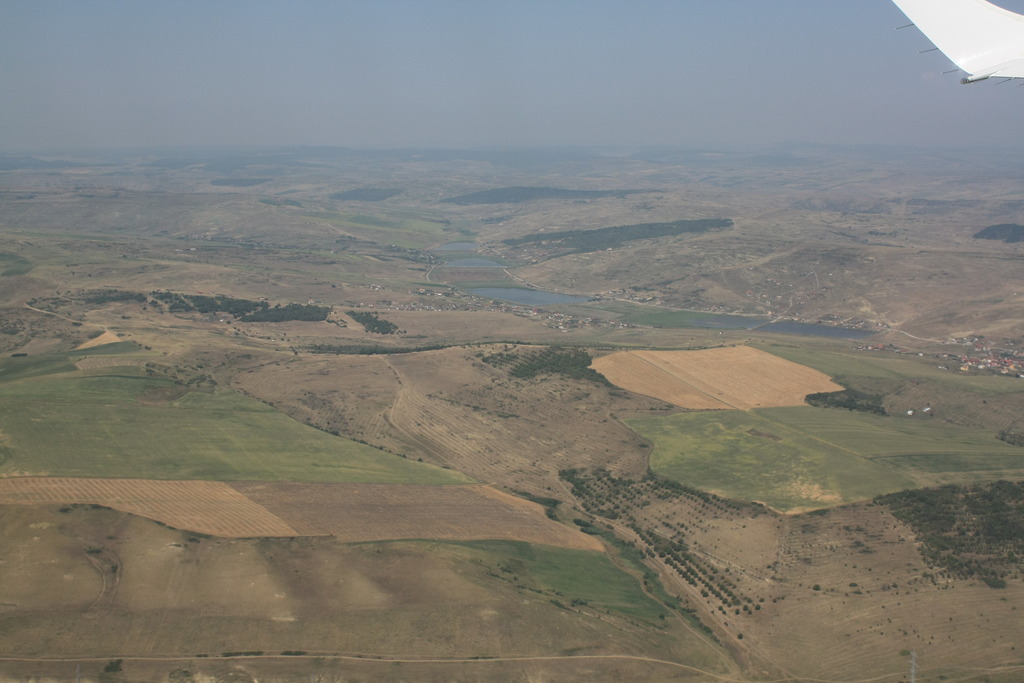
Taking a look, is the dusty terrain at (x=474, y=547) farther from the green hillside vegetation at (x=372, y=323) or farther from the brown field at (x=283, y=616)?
the green hillside vegetation at (x=372, y=323)

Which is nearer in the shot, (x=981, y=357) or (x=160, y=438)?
(x=160, y=438)

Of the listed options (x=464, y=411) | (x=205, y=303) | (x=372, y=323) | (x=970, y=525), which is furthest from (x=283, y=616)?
(x=205, y=303)

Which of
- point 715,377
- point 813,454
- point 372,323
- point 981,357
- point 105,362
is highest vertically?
point 105,362

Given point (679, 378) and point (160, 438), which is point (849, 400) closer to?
point (679, 378)

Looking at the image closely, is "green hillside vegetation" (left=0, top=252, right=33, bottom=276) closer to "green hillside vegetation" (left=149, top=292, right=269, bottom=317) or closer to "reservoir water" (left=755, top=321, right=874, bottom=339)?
"green hillside vegetation" (left=149, top=292, right=269, bottom=317)

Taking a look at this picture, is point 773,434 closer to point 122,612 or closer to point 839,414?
point 839,414
